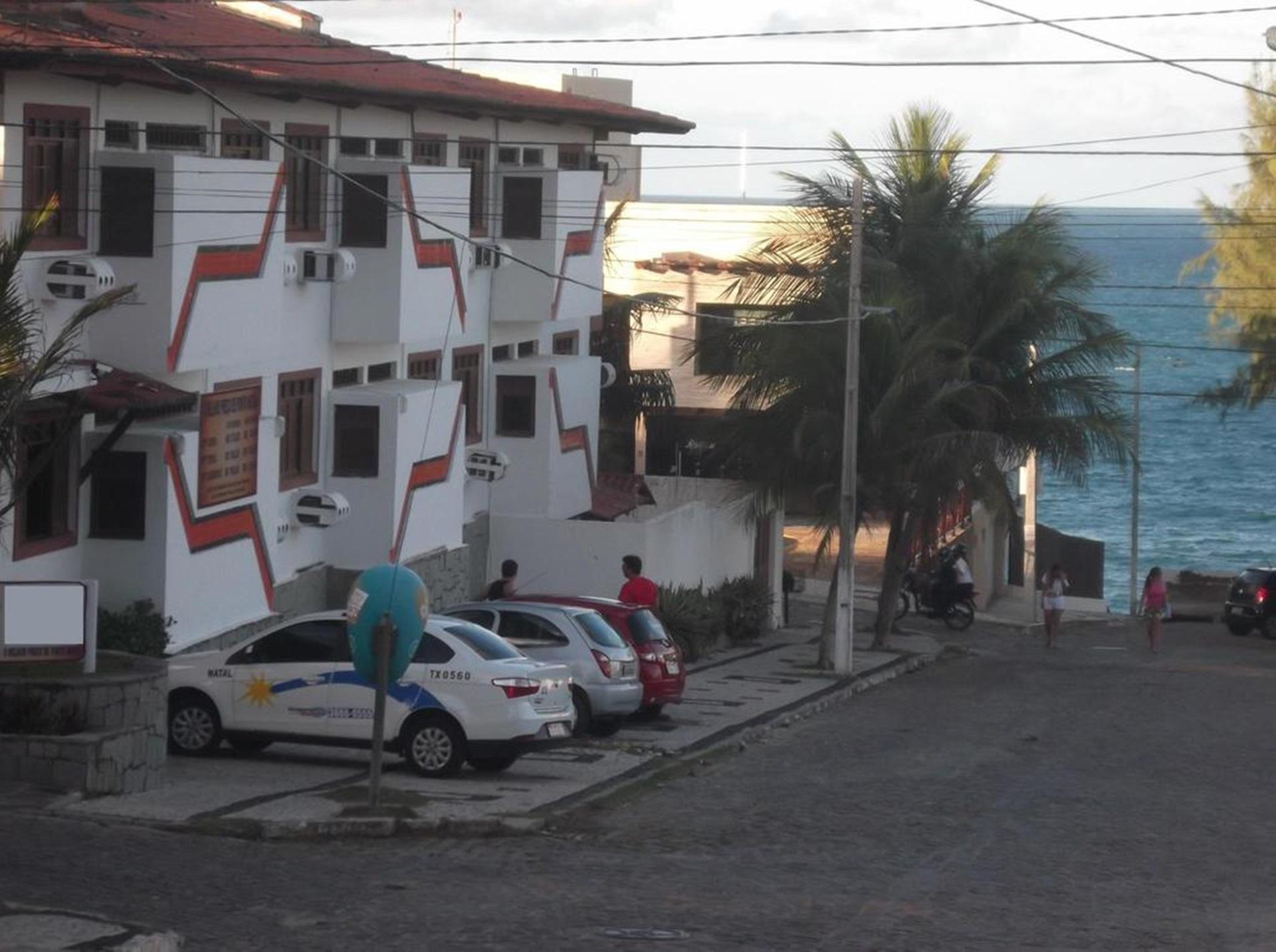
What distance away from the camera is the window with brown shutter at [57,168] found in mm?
18703

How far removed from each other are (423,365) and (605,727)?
8.98 metres

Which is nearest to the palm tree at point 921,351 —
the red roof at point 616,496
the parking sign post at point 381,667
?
the red roof at point 616,496

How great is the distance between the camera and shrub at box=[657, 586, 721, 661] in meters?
29.5

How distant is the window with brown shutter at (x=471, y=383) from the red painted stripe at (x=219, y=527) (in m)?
7.46

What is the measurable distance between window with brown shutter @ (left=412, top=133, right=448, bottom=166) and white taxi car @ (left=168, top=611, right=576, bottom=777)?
1123 centimetres

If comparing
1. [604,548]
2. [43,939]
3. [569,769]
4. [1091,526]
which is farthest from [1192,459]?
[43,939]

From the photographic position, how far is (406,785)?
17047 millimetres

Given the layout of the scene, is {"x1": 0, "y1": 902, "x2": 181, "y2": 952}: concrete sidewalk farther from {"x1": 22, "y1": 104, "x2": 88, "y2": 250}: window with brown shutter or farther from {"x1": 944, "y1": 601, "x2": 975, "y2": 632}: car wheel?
{"x1": 944, "y1": 601, "x2": 975, "y2": 632}: car wheel

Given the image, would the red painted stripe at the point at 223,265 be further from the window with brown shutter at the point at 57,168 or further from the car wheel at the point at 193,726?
the car wheel at the point at 193,726

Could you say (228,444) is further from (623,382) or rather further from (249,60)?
(623,382)

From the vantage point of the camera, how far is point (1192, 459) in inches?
4274

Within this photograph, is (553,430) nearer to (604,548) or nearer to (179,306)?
(604,548)

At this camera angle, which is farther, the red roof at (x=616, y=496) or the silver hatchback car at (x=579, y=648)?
the red roof at (x=616, y=496)

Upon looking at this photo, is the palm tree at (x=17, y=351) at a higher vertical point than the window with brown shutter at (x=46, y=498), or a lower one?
higher
